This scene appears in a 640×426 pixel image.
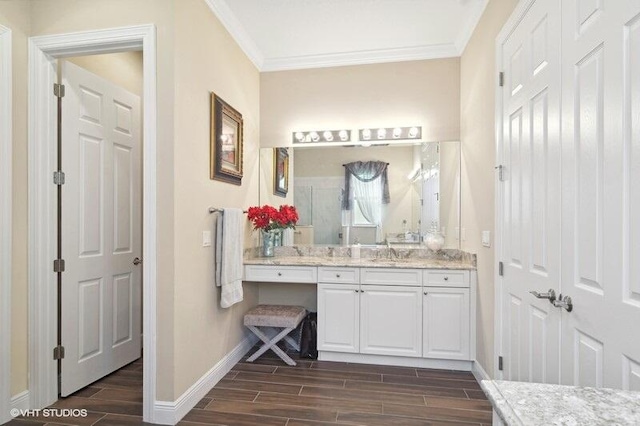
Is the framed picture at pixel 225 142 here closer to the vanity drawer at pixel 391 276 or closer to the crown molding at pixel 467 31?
the vanity drawer at pixel 391 276

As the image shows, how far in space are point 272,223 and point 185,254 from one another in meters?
1.14

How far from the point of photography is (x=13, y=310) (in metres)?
1.98

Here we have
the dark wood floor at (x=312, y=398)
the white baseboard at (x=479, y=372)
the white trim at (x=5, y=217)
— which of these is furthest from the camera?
the white baseboard at (x=479, y=372)

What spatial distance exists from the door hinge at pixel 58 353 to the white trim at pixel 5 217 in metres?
0.24

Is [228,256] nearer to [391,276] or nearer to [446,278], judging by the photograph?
[391,276]

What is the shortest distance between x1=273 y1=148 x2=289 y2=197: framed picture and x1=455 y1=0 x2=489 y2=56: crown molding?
1.90 meters

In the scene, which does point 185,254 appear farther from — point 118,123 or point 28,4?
point 28,4

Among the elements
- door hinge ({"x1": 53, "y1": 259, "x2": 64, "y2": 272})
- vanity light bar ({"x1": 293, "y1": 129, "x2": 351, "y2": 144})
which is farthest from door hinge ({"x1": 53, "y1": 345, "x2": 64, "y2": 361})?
vanity light bar ({"x1": 293, "y1": 129, "x2": 351, "y2": 144})

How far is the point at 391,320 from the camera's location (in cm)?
275

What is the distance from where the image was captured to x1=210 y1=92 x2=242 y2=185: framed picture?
2.46 m

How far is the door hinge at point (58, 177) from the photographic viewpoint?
216cm

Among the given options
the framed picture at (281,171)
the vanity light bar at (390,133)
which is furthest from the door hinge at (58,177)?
the vanity light bar at (390,133)

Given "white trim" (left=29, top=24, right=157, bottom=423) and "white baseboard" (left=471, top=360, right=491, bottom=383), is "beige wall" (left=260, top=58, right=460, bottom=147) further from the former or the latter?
"white baseboard" (left=471, top=360, right=491, bottom=383)

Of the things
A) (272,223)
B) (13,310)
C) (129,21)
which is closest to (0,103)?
(129,21)
